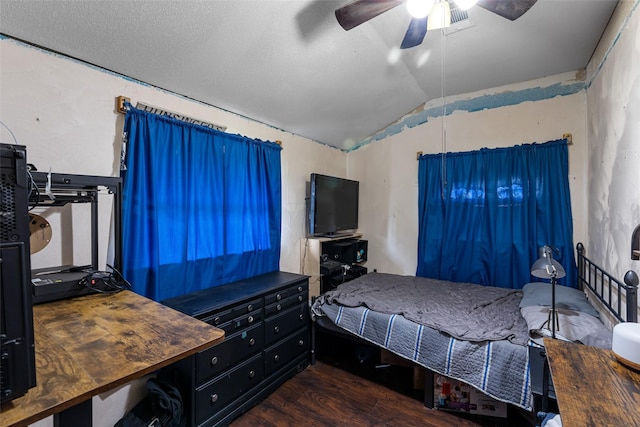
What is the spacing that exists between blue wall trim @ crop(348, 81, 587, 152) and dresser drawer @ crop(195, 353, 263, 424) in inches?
117

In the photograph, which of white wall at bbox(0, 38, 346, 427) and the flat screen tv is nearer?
white wall at bbox(0, 38, 346, 427)

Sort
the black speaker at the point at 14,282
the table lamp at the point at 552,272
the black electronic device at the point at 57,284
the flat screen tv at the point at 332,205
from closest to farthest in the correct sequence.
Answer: the black speaker at the point at 14,282 < the black electronic device at the point at 57,284 < the table lamp at the point at 552,272 < the flat screen tv at the point at 332,205

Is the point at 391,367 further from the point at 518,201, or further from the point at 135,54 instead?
the point at 135,54

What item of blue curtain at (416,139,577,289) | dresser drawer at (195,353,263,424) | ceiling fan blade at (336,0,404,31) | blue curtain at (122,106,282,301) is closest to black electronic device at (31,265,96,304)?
blue curtain at (122,106,282,301)

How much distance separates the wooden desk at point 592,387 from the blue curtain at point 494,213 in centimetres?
203

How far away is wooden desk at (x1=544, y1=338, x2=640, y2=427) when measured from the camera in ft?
2.54

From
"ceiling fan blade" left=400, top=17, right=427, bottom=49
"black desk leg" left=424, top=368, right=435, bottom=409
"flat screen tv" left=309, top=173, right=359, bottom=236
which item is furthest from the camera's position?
"flat screen tv" left=309, top=173, right=359, bottom=236

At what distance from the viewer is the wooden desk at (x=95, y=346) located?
2.14 feet

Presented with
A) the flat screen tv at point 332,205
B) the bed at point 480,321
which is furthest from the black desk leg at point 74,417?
the flat screen tv at point 332,205

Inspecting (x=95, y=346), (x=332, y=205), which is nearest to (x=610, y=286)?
(x=332, y=205)

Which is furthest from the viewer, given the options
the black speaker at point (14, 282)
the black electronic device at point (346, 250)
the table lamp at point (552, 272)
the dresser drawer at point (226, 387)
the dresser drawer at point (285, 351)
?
the black electronic device at point (346, 250)

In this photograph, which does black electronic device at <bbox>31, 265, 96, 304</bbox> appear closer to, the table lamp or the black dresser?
the black dresser

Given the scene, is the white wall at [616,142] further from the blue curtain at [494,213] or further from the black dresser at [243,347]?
the black dresser at [243,347]

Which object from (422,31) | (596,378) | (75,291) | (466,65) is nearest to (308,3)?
(422,31)
